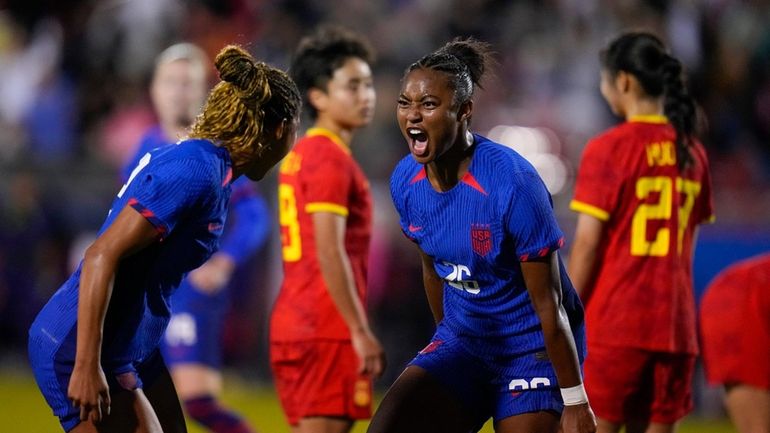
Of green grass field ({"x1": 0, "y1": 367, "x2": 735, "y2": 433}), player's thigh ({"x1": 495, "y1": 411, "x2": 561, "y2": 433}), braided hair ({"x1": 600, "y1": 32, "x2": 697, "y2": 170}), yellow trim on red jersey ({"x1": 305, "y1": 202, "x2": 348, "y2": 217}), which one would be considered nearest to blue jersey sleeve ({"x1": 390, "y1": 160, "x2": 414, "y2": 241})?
player's thigh ({"x1": 495, "y1": 411, "x2": 561, "y2": 433})

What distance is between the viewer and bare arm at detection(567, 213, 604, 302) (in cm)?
621

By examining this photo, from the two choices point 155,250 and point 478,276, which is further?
point 478,276

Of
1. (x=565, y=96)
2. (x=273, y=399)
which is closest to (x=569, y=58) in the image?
(x=565, y=96)

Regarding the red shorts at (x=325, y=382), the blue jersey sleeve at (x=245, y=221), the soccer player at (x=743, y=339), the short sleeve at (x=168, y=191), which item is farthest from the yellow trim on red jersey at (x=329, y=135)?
the short sleeve at (x=168, y=191)

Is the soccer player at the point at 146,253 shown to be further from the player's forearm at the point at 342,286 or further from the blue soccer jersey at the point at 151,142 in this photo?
the blue soccer jersey at the point at 151,142

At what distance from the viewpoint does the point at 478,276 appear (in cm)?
479

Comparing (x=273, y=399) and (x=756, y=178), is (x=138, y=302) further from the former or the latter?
(x=756, y=178)

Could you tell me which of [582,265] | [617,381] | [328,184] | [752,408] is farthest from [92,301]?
[752,408]

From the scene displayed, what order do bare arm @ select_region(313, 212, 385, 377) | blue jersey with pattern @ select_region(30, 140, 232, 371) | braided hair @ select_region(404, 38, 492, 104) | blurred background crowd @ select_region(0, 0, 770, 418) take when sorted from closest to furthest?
1. blue jersey with pattern @ select_region(30, 140, 232, 371)
2. braided hair @ select_region(404, 38, 492, 104)
3. bare arm @ select_region(313, 212, 385, 377)
4. blurred background crowd @ select_region(0, 0, 770, 418)

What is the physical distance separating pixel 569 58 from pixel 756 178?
2.38 meters

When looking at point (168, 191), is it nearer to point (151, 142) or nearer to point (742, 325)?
point (742, 325)

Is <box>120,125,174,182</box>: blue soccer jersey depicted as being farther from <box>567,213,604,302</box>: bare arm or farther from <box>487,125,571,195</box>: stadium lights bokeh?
<box>487,125,571,195</box>: stadium lights bokeh

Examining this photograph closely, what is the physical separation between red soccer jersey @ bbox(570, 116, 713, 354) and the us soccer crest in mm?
1664

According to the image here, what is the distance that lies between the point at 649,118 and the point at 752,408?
1558 mm
